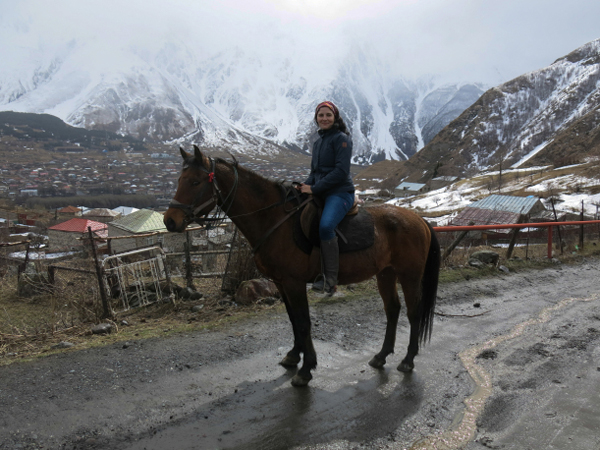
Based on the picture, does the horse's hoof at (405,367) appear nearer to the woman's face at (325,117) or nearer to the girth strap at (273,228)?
the girth strap at (273,228)

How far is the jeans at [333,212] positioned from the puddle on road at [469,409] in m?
2.06

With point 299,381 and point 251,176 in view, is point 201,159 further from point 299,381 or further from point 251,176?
point 299,381

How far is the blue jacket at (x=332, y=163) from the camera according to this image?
4.12 metres

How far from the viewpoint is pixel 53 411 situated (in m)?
3.45

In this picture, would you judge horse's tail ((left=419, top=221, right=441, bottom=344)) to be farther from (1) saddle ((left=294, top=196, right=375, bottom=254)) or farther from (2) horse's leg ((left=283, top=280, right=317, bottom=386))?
(2) horse's leg ((left=283, top=280, right=317, bottom=386))

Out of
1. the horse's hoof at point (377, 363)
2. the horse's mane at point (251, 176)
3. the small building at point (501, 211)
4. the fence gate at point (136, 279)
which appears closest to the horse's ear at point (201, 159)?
the horse's mane at point (251, 176)

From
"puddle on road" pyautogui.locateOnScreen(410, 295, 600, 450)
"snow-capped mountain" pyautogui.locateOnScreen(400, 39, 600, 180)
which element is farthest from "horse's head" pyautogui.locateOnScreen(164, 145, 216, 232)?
"snow-capped mountain" pyautogui.locateOnScreen(400, 39, 600, 180)

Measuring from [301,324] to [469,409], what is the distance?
1.83 meters

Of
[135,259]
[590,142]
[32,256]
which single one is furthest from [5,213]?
[590,142]

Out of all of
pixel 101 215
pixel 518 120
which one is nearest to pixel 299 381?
pixel 101 215

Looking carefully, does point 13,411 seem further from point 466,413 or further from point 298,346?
point 466,413

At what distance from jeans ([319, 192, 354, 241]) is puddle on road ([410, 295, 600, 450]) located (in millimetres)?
2061

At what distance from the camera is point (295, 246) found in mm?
4129

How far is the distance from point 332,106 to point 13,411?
4.22m
